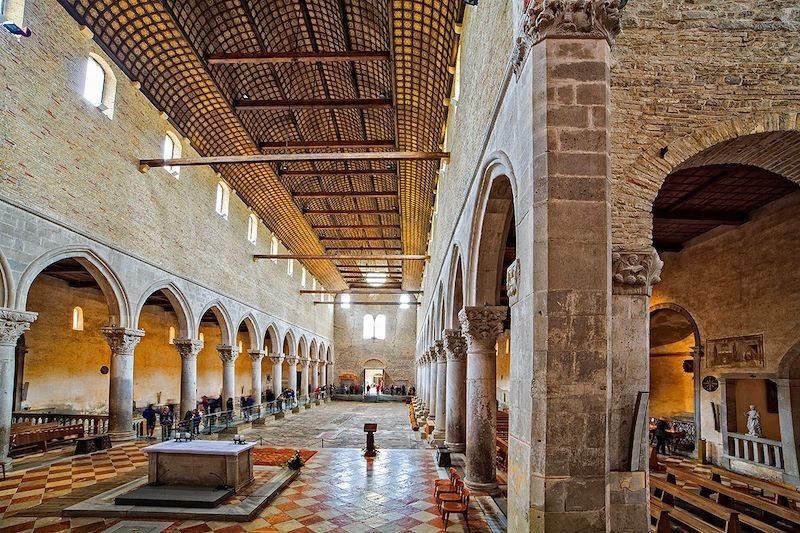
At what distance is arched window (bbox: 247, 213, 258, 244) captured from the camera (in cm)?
2657

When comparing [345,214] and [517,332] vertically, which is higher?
[345,214]

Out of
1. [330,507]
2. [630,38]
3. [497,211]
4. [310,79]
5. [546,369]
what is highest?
[310,79]

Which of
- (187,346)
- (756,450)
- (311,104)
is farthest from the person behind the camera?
(187,346)

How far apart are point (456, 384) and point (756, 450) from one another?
24.2ft

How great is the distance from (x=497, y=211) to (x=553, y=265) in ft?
13.5

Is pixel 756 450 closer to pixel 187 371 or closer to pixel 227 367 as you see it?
pixel 187 371

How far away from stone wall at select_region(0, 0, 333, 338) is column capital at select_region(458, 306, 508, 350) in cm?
934

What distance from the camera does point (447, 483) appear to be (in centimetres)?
1020

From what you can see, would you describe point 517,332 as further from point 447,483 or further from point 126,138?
point 126,138

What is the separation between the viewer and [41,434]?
13867 millimetres

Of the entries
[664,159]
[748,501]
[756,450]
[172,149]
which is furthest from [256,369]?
[664,159]

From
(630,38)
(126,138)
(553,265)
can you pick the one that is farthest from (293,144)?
(553,265)

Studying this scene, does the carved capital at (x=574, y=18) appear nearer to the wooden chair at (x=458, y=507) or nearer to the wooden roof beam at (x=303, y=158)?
the wooden chair at (x=458, y=507)

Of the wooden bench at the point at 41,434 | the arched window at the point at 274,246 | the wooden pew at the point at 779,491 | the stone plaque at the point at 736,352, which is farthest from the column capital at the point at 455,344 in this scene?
the arched window at the point at 274,246
